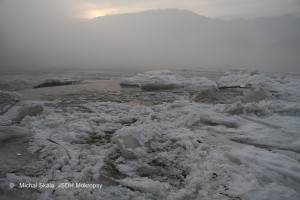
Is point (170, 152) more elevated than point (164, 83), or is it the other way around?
point (164, 83)

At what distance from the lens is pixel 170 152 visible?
134 inches

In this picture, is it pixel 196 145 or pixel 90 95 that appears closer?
pixel 196 145

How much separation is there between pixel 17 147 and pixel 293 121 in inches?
186

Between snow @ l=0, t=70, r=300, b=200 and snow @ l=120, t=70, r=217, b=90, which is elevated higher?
snow @ l=120, t=70, r=217, b=90

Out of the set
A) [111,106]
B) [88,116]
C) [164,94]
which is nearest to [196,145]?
[88,116]

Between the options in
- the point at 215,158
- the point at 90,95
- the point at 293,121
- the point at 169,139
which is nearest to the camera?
the point at 215,158

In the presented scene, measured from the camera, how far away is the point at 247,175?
8.63 ft

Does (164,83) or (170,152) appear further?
(164,83)

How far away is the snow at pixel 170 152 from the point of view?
8.06 ft

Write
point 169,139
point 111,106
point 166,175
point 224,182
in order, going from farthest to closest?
point 111,106
point 169,139
point 166,175
point 224,182

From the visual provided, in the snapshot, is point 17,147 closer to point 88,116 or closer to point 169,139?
point 88,116

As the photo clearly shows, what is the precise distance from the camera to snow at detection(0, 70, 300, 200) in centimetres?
246

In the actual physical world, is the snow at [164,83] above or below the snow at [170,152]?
above

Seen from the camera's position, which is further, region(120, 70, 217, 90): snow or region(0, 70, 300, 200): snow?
region(120, 70, 217, 90): snow
